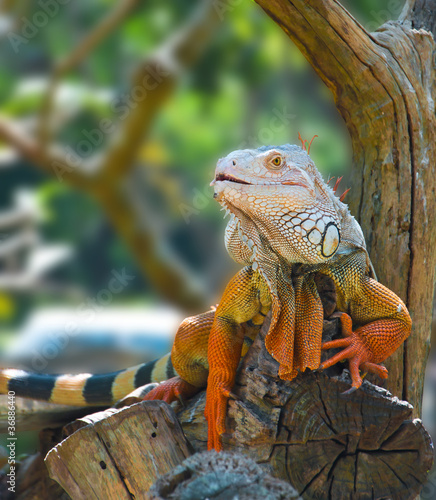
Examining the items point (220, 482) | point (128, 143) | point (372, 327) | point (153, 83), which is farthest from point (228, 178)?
point (128, 143)

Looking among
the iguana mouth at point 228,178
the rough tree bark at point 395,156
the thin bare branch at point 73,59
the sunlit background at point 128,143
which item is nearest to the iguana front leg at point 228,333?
the iguana mouth at point 228,178

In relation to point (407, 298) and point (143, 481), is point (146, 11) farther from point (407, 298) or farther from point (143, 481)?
point (143, 481)

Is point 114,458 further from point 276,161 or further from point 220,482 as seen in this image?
point 276,161

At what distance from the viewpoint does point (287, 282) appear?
203 centimetres

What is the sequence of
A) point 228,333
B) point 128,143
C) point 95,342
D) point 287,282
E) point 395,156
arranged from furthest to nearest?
point 95,342
point 128,143
point 395,156
point 228,333
point 287,282

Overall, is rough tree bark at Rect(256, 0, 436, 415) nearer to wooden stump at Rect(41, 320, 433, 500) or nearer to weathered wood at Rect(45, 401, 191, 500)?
wooden stump at Rect(41, 320, 433, 500)

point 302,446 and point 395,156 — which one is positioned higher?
point 395,156

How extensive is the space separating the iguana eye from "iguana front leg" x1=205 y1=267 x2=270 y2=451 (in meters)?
0.42

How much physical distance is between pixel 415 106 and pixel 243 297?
1208 millimetres

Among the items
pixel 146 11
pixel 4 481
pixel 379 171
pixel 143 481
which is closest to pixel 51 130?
pixel 146 11

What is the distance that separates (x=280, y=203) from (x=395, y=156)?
917mm

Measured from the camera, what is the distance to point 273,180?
6.18 ft

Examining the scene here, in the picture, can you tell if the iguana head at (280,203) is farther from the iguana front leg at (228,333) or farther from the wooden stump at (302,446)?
the wooden stump at (302,446)

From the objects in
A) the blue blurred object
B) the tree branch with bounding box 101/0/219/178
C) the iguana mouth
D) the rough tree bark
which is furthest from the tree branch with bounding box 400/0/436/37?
the blue blurred object
